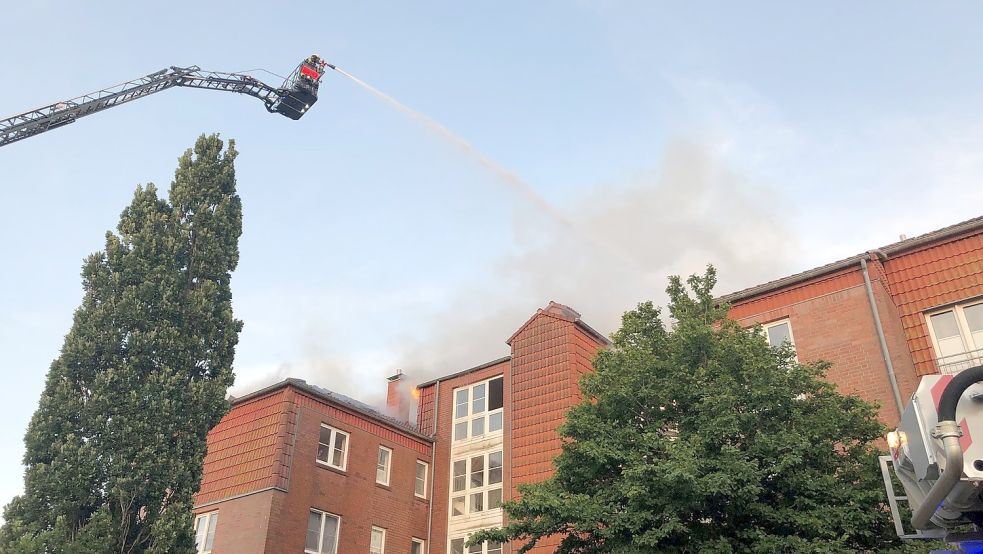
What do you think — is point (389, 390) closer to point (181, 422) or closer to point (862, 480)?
point (181, 422)

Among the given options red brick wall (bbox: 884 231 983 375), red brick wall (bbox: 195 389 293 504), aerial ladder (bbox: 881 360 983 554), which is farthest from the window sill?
aerial ladder (bbox: 881 360 983 554)

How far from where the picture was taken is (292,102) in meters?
37.2

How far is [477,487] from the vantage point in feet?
109

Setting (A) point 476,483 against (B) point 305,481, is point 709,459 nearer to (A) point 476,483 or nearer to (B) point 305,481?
(B) point 305,481

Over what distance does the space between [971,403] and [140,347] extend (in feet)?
62.8

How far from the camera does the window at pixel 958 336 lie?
69.6 ft

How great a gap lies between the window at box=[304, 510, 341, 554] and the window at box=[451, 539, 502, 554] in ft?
19.4

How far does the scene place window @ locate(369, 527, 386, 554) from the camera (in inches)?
1214

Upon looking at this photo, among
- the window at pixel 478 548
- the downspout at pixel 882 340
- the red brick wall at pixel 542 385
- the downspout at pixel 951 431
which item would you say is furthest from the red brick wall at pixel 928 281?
the window at pixel 478 548

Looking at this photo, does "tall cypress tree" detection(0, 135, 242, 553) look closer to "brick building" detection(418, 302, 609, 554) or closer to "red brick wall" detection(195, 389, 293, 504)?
"red brick wall" detection(195, 389, 293, 504)

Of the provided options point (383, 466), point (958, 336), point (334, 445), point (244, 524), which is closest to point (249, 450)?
point (244, 524)

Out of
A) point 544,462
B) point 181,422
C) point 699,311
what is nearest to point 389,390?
point 544,462

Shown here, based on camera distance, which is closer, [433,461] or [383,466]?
[383,466]

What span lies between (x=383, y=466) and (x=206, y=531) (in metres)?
7.61
